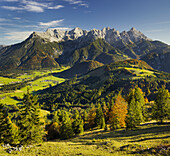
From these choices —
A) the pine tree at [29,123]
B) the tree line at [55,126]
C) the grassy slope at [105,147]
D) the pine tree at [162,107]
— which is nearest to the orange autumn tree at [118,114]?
the tree line at [55,126]

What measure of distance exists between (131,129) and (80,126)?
27.7m

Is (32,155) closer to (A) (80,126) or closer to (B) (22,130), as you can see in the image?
(B) (22,130)

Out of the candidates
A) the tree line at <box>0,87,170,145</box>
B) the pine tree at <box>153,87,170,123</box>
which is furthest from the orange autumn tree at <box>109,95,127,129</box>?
the pine tree at <box>153,87,170,123</box>

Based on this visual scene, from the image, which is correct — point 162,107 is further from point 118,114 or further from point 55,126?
point 55,126

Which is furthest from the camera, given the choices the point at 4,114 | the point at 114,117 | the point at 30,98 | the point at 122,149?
the point at 114,117

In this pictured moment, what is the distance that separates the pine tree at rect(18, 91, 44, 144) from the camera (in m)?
31.7

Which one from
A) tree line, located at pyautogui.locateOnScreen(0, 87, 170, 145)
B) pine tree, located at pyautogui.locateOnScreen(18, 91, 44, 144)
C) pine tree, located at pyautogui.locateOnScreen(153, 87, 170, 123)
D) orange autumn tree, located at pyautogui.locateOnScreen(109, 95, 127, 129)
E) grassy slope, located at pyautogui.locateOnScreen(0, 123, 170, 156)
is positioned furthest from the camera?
orange autumn tree, located at pyautogui.locateOnScreen(109, 95, 127, 129)

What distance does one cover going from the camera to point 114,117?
52.8 m

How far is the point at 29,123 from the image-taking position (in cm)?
3200

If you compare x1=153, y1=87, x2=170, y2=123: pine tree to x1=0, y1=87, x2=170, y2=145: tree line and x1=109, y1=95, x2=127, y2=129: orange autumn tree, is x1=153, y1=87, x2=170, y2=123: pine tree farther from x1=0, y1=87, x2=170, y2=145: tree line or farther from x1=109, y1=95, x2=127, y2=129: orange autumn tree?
x1=109, y1=95, x2=127, y2=129: orange autumn tree

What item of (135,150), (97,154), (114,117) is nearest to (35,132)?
(97,154)

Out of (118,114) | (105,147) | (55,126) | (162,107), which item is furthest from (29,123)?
(162,107)

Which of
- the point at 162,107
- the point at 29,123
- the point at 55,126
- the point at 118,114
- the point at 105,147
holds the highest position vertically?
the point at 29,123

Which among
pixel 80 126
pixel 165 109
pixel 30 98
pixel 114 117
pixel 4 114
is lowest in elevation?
pixel 80 126
